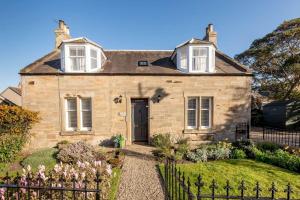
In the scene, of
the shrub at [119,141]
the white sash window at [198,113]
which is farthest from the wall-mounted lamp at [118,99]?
the white sash window at [198,113]

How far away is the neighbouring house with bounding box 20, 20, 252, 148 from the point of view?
11.0 metres

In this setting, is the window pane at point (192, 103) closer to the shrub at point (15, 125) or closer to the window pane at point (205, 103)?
the window pane at point (205, 103)

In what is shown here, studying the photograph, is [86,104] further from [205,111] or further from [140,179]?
[205,111]

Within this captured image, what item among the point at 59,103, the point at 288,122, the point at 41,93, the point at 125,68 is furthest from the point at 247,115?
the point at 41,93

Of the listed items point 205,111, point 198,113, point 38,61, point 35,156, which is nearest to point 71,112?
point 35,156

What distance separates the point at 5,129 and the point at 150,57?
33.1 ft

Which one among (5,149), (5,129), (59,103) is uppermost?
(59,103)

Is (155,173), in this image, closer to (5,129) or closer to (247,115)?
(247,115)

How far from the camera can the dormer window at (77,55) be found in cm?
1105

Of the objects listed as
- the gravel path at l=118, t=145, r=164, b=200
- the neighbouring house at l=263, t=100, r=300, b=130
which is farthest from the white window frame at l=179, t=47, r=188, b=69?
the neighbouring house at l=263, t=100, r=300, b=130

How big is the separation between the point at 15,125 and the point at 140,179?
27.3 ft

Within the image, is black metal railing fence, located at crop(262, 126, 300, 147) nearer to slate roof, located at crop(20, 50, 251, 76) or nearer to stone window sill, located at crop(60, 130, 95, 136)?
slate roof, located at crop(20, 50, 251, 76)

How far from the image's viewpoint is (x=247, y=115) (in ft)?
38.1

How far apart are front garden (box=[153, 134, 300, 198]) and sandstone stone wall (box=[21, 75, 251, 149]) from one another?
1.49 metres
